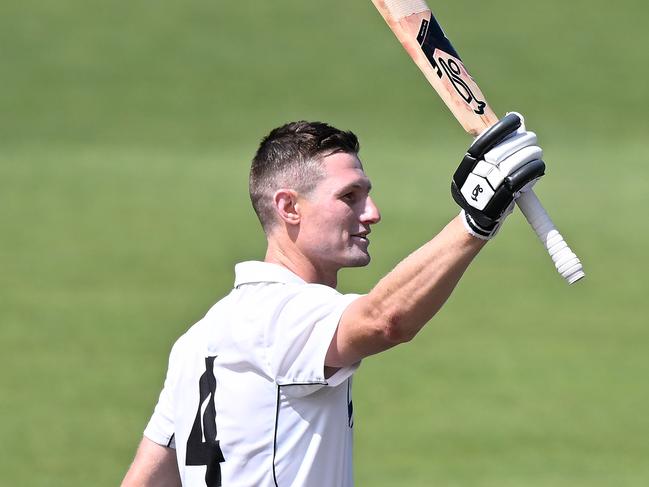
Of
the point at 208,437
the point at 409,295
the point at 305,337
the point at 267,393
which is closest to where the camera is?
the point at 409,295

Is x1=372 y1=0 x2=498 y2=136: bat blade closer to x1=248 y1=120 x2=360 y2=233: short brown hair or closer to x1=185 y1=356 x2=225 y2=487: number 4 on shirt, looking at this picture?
x1=248 y1=120 x2=360 y2=233: short brown hair

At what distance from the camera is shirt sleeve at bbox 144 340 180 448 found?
487 cm

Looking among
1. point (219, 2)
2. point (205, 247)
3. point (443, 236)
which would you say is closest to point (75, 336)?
point (205, 247)

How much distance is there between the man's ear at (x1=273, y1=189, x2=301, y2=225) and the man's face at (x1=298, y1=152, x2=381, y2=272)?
0.02 meters

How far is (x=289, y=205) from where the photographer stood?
4.71m

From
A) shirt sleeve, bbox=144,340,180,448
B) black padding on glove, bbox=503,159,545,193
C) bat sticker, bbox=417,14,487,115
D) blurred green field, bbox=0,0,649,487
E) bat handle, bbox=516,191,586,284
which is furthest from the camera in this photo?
blurred green field, bbox=0,0,649,487

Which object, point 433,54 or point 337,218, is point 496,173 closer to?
point 433,54

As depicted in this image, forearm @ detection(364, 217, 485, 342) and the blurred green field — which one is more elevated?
the blurred green field

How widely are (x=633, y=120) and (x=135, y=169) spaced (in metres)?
8.78

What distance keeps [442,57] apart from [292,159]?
673mm

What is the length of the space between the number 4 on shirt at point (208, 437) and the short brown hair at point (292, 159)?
586mm

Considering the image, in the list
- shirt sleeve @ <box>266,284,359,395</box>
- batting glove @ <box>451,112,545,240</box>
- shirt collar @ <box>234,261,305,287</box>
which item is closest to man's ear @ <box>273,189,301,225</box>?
shirt collar @ <box>234,261,305,287</box>

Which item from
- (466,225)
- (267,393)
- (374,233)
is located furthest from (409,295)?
(374,233)

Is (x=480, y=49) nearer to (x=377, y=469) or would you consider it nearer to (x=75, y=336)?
(x=75, y=336)
